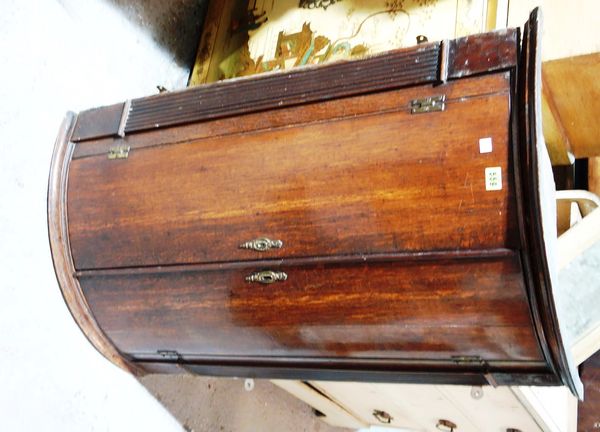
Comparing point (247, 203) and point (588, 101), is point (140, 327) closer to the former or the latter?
point (247, 203)

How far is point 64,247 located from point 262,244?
0.68 m

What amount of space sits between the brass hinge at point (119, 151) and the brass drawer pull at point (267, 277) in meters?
0.54

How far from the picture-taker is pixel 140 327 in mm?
1705

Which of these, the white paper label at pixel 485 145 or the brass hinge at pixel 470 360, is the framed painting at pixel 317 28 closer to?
the white paper label at pixel 485 145

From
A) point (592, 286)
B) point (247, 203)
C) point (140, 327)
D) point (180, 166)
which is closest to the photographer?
point (247, 203)

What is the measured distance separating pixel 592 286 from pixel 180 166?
128 centimetres

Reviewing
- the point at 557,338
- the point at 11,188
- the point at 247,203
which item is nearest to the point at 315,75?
the point at 247,203

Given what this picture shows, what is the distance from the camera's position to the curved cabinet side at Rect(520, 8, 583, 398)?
117 centimetres

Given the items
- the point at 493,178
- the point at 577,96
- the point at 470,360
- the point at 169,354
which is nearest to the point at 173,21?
the point at 169,354

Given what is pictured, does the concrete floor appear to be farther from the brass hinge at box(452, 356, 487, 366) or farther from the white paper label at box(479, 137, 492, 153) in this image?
the white paper label at box(479, 137, 492, 153)

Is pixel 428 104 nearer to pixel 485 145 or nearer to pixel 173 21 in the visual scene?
pixel 485 145

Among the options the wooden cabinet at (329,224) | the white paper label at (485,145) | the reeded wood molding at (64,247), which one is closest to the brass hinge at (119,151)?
the wooden cabinet at (329,224)

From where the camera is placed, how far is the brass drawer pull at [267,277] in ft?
4.75

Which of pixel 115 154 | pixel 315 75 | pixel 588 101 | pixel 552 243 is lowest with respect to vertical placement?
pixel 552 243
